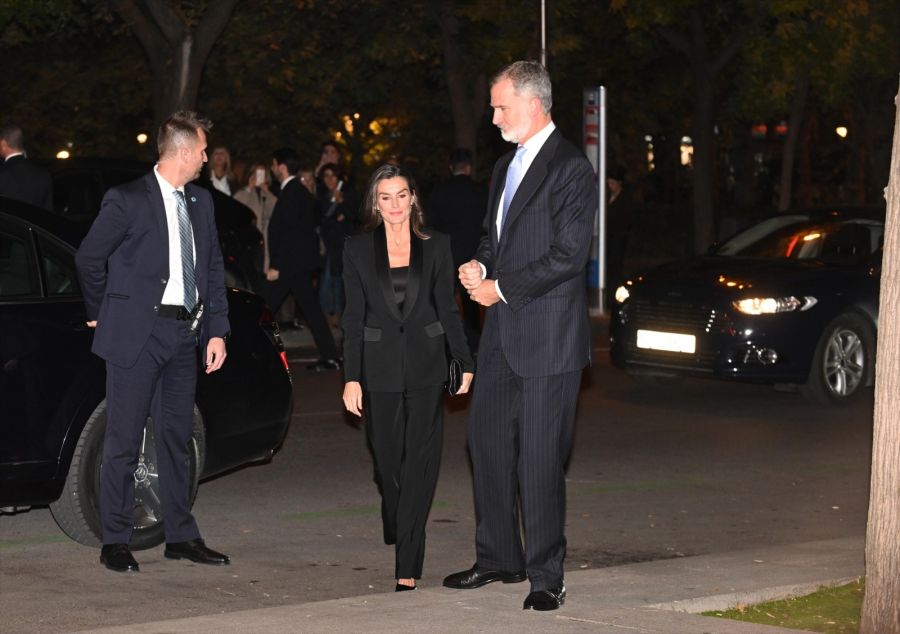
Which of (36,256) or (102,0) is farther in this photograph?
(102,0)

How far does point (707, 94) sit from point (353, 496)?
23.1 metres

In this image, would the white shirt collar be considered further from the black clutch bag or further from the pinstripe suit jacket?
the pinstripe suit jacket

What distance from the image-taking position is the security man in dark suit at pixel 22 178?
1301 cm

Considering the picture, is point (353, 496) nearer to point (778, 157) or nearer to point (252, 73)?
point (252, 73)

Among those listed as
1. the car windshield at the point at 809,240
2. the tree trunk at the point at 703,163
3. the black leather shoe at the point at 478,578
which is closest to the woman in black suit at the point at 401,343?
the black leather shoe at the point at 478,578

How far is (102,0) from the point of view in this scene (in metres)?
23.5

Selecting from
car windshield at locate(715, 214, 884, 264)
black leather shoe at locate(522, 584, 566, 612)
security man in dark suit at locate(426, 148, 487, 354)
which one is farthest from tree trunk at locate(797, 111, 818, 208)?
black leather shoe at locate(522, 584, 566, 612)

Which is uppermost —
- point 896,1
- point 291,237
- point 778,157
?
point 896,1

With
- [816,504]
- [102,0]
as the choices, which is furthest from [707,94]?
[816,504]

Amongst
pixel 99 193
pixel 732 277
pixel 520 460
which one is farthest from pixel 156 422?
pixel 99 193

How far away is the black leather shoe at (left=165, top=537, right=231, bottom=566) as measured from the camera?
7.57 meters

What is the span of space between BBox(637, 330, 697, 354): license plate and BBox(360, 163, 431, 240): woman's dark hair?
6042 millimetres

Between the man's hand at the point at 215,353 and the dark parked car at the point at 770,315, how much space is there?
19.3ft

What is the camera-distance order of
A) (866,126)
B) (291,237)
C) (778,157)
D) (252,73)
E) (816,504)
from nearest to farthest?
(816,504) < (291,237) < (252,73) < (866,126) < (778,157)
